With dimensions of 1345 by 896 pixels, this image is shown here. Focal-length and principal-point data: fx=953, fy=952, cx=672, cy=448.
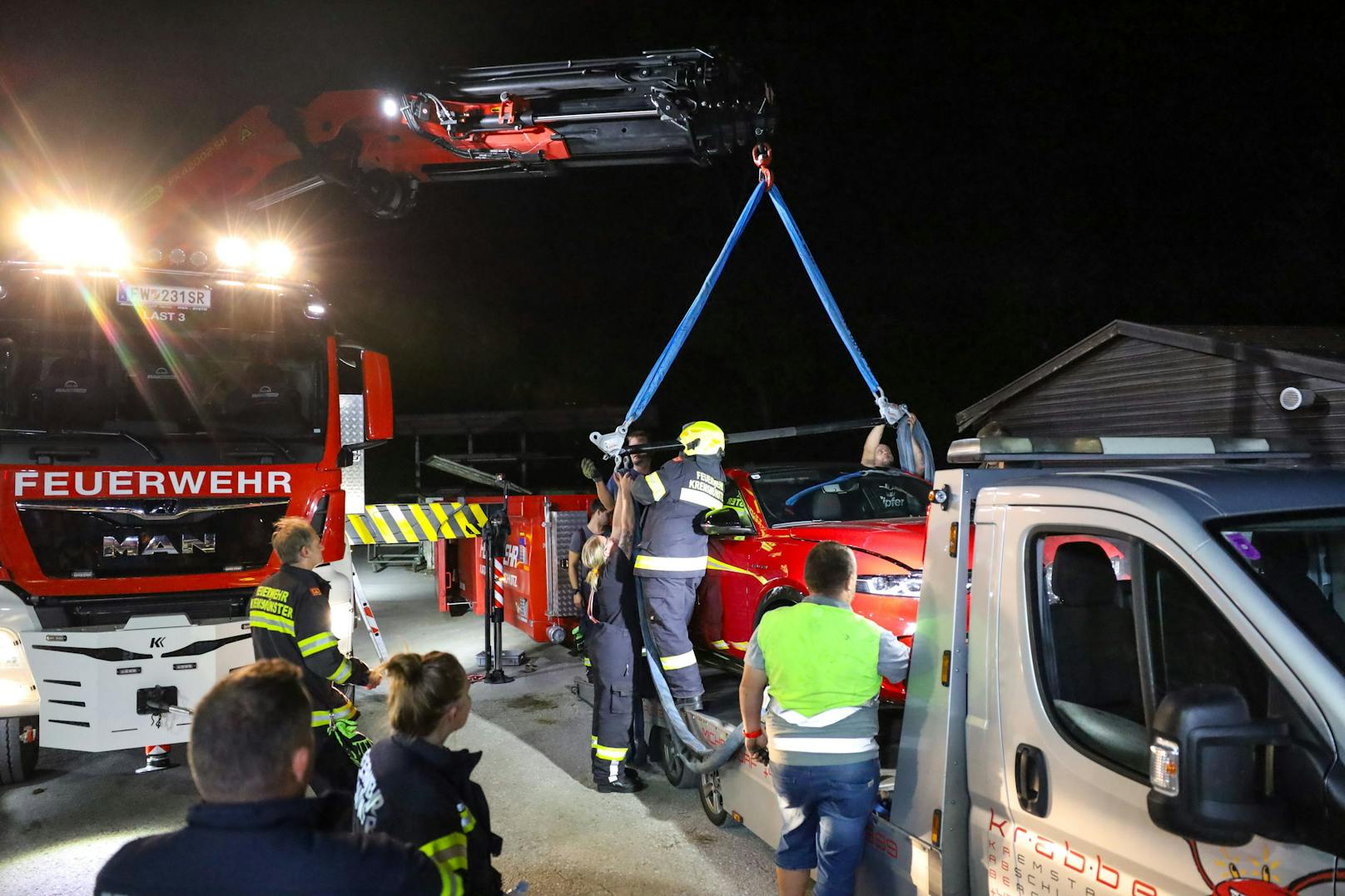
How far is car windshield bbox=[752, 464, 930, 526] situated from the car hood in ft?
1.21

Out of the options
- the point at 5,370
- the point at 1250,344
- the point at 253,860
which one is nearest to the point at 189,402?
the point at 5,370

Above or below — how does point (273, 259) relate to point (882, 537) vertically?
above

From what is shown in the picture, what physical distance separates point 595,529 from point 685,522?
7.51 ft

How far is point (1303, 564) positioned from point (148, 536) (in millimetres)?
6420

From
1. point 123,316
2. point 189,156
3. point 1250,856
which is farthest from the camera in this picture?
point 189,156

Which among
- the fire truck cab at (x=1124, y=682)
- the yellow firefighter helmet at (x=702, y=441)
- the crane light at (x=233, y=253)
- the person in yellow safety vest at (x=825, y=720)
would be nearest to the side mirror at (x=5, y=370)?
the crane light at (x=233, y=253)

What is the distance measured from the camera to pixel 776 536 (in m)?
6.22

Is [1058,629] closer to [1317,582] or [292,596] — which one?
[1317,582]

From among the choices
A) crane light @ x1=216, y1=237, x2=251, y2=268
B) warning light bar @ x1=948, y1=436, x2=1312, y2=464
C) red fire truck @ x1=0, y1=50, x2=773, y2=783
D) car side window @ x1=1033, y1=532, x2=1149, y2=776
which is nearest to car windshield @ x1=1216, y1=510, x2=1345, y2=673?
car side window @ x1=1033, y1=532, x2=1149, y2=776

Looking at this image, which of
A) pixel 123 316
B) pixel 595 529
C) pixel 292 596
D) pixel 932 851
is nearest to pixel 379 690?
pixel 595 529

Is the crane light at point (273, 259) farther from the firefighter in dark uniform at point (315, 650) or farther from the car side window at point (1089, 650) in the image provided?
the car side window at point (1089, 650)

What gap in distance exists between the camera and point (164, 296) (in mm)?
6555

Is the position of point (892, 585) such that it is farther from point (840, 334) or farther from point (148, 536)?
point (148, 536)

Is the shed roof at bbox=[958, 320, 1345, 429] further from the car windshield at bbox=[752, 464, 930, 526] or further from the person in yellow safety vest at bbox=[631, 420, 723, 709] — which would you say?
the person in yellow safety vest at bbox=[631, 420, 723, 709]
